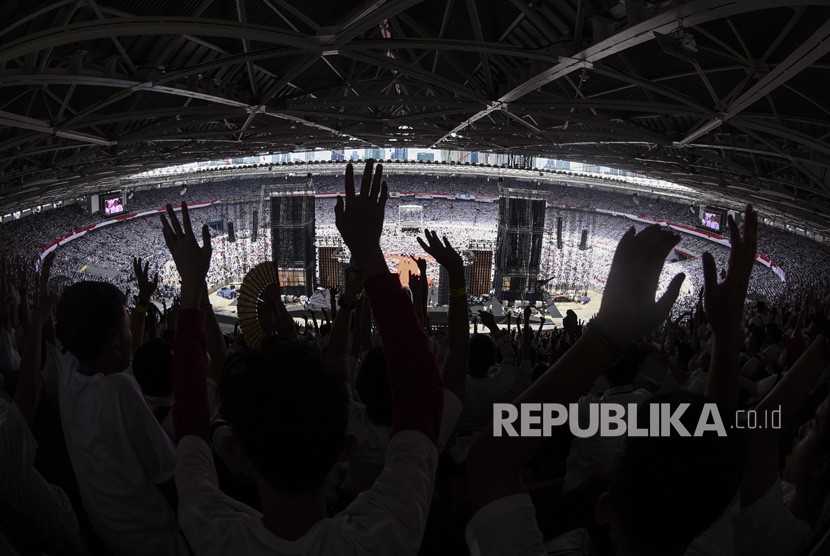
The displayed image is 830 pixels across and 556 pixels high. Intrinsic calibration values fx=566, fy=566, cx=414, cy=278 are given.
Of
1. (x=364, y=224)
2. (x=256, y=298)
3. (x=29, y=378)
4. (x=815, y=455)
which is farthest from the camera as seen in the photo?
(x=256, y=298)

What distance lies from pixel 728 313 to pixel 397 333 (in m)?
1.34

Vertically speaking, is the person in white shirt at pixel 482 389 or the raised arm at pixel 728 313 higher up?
the raised arm at pixel 728 313

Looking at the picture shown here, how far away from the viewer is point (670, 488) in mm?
1459

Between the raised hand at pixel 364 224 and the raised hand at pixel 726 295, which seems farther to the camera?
the raised hand at pixel 726 295

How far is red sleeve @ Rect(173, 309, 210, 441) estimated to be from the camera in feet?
6.39

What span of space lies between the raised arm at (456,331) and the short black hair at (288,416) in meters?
1.32

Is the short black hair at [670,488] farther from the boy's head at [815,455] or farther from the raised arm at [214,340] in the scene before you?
the raised arm at [214,340]

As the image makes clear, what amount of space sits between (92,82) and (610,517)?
1306cm

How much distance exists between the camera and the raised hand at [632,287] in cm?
154

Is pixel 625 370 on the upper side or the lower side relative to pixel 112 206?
lower

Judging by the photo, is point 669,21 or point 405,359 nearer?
point 405,359

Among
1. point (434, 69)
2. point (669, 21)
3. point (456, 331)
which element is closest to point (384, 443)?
point (456, 331)

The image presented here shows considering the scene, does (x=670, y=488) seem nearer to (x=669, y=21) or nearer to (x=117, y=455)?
(x=117, y=455)

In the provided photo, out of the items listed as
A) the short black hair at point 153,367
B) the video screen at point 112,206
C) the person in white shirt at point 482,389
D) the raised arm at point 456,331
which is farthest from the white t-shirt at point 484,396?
the video screen at point 112,206
